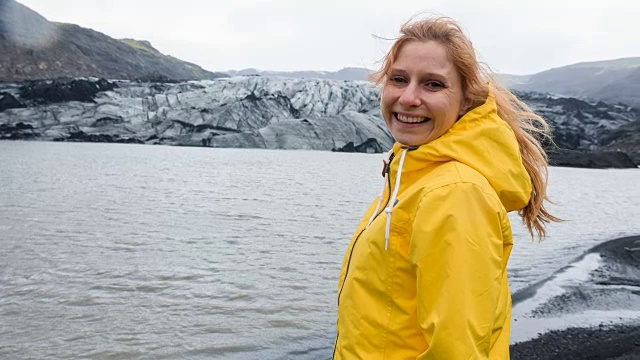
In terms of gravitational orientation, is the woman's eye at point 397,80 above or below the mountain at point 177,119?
above

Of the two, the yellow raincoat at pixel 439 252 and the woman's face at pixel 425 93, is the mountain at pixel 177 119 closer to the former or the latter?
the woman's face at pixel 425 93

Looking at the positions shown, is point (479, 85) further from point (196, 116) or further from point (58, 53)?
point (58, 53)

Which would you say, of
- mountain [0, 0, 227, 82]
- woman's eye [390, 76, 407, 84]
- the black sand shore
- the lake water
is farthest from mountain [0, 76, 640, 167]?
woman's eye [390, 76, 407, 84]

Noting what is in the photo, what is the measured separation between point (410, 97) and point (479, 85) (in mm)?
241

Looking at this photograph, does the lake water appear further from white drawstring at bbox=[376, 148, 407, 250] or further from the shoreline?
the shoreline

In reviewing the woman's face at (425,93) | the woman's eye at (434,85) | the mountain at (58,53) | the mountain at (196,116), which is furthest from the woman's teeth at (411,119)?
the mountain at (58,53)

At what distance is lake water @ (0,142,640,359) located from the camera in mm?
6782

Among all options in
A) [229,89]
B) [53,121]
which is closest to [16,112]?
[53,121]

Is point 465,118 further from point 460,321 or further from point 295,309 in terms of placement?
point 295,309

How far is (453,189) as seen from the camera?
146 centimetres

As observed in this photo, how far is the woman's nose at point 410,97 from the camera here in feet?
5.80

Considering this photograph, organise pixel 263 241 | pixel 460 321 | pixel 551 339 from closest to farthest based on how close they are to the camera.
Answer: pixel 460 321 < pixel 551 339 < pixel 263 241

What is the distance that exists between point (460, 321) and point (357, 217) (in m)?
16.3

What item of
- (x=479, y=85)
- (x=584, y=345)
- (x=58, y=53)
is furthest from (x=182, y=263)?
(x=58, y=53)
